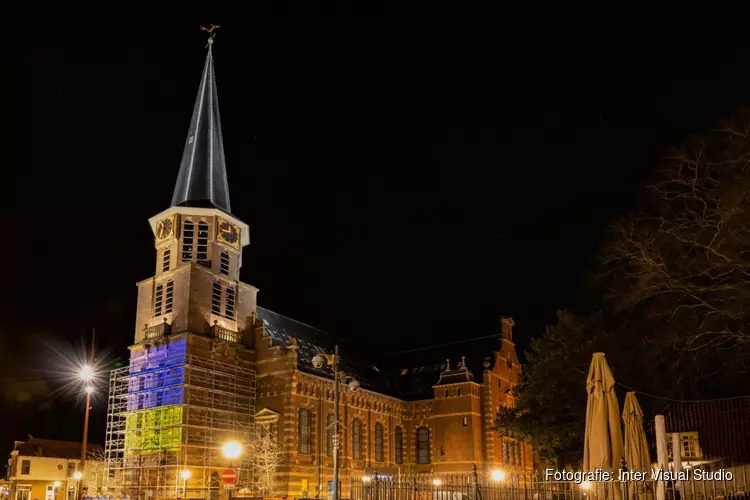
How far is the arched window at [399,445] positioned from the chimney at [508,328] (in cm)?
1419

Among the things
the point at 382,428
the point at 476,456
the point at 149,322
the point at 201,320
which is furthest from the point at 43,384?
the point at 476,456

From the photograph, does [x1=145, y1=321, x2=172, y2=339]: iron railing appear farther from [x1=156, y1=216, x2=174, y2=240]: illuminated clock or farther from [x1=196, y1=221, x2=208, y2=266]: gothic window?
[x1=156, y1=216, x2=174, y2=240]: illuminated clock

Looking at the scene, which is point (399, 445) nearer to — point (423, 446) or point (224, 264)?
point (423, 446)

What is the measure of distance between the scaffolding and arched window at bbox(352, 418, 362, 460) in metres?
9.64

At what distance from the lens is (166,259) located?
55469 millimetres

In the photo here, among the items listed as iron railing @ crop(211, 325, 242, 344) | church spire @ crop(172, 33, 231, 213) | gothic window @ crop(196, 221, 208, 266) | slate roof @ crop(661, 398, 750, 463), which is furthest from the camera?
church spire @ crop(172, 33, 231, 213)

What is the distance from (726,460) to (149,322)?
41.0 m

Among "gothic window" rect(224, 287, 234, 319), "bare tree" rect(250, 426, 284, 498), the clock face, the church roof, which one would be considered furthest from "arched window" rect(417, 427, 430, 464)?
the clock face

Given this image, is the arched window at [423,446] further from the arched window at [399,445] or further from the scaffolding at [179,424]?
the scaffolding at [179,424]

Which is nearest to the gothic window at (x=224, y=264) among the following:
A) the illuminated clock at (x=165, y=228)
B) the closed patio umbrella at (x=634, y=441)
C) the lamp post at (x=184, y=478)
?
the illuminated clock at (x=165, y=228)

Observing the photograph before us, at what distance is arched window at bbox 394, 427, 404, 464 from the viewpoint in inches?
2518

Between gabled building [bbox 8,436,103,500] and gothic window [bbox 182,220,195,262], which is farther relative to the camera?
gabled building [bbox 8,436,103,500]

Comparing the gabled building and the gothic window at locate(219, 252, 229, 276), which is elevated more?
the gothic window at locate(219, 252, 229, 276)

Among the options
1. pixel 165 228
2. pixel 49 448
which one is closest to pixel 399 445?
pixel 165 228
